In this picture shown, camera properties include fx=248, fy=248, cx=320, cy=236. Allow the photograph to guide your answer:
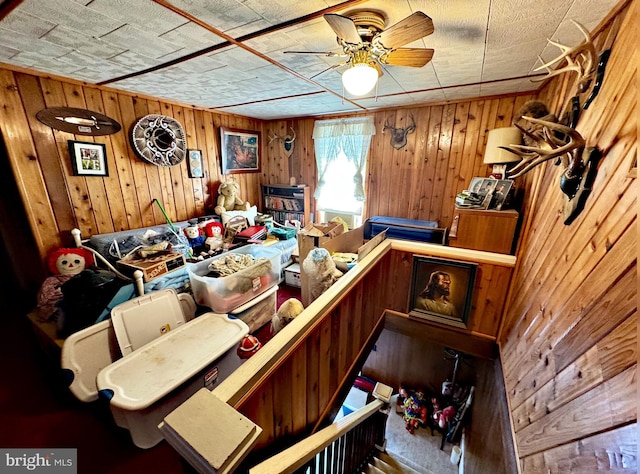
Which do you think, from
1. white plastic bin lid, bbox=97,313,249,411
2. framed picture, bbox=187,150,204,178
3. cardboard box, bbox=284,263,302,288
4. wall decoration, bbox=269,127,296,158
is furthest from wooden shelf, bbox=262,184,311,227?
white plastic bin lid, bbox=97,313,249,411

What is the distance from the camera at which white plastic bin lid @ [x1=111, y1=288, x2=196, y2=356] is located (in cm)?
168

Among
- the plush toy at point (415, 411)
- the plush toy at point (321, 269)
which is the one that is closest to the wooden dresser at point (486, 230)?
the plush toy at point (321, 269)

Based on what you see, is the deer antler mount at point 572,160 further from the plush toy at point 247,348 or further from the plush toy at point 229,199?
the plush toy at point 229,199

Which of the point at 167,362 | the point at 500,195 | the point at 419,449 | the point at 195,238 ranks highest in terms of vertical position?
the point at 500,195

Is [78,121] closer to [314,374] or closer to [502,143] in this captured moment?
[314,374]

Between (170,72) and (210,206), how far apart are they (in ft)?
6.80

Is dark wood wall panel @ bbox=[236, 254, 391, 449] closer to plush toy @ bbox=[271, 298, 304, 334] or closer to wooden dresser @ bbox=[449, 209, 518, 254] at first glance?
plush toy @ bbox=[271, 298, 304, 334]

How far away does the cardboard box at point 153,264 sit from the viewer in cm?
220

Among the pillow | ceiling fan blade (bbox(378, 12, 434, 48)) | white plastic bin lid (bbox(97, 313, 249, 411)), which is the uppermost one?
ceiling fan blade (bbox(378, 12, 434, 48))

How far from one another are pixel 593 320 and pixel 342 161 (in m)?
3.52

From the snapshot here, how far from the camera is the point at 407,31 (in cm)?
116

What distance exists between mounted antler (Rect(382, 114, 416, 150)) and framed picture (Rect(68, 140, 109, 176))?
3470mm

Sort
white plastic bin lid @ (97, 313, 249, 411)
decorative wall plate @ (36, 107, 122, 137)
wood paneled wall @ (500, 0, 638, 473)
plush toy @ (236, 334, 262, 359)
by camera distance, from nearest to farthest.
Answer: wood paneled wall @ (500, 0, 638, 473)
white plastic bin lid @ (97, 313, 249, 411)
plush toy @ (236, 334, 262, 359)
decorative wall plate @ (36, 107, 122, 137)

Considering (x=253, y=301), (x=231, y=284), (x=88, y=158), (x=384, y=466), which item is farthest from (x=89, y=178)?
(x=384, y=466)
